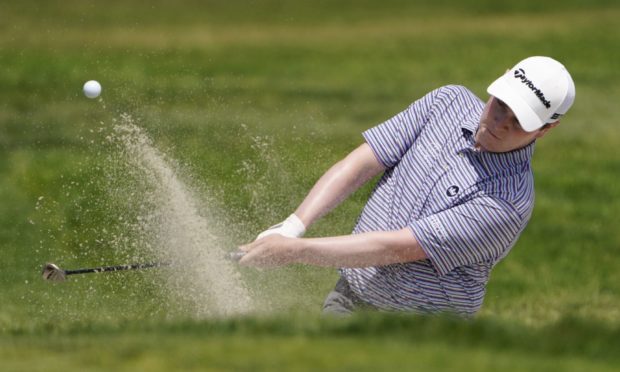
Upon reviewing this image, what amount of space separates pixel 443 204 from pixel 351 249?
1.48 ft

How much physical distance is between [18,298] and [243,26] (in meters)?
15.3

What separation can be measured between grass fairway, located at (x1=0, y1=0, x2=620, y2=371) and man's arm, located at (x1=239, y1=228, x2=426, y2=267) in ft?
1.62

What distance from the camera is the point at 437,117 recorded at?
5.28m

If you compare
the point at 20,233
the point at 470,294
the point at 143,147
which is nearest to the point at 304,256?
the point at 470,294

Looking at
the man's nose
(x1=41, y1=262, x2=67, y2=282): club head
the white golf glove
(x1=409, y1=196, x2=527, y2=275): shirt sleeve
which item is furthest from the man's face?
(x1=41, y1=262, x2=67, y2=282): club head

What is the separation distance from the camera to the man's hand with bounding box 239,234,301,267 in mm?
4898

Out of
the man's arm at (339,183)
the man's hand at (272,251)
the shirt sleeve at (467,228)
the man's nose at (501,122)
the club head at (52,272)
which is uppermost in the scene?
the club head at (52,272)

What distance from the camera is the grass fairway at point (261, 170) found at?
394 centimetres

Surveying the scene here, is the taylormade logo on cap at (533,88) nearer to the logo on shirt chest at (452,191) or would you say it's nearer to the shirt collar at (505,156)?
the shirt collar at (505,156)

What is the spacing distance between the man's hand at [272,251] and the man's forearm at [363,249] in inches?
1.0

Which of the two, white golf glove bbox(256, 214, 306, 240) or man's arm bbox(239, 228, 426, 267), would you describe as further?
white golf glove bbox(256, 214, 306, 240)

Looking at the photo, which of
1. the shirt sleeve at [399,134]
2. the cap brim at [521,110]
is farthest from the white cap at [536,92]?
the shirt sleeve at [399,134]

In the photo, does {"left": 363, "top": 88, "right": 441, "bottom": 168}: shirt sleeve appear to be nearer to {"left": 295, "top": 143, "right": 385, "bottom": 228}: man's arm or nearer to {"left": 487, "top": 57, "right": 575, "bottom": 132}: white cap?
{"left": 295, "top": 143, "right": 385, "bottom": 228}: man's arm

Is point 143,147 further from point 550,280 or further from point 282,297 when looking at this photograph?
point 550,280
